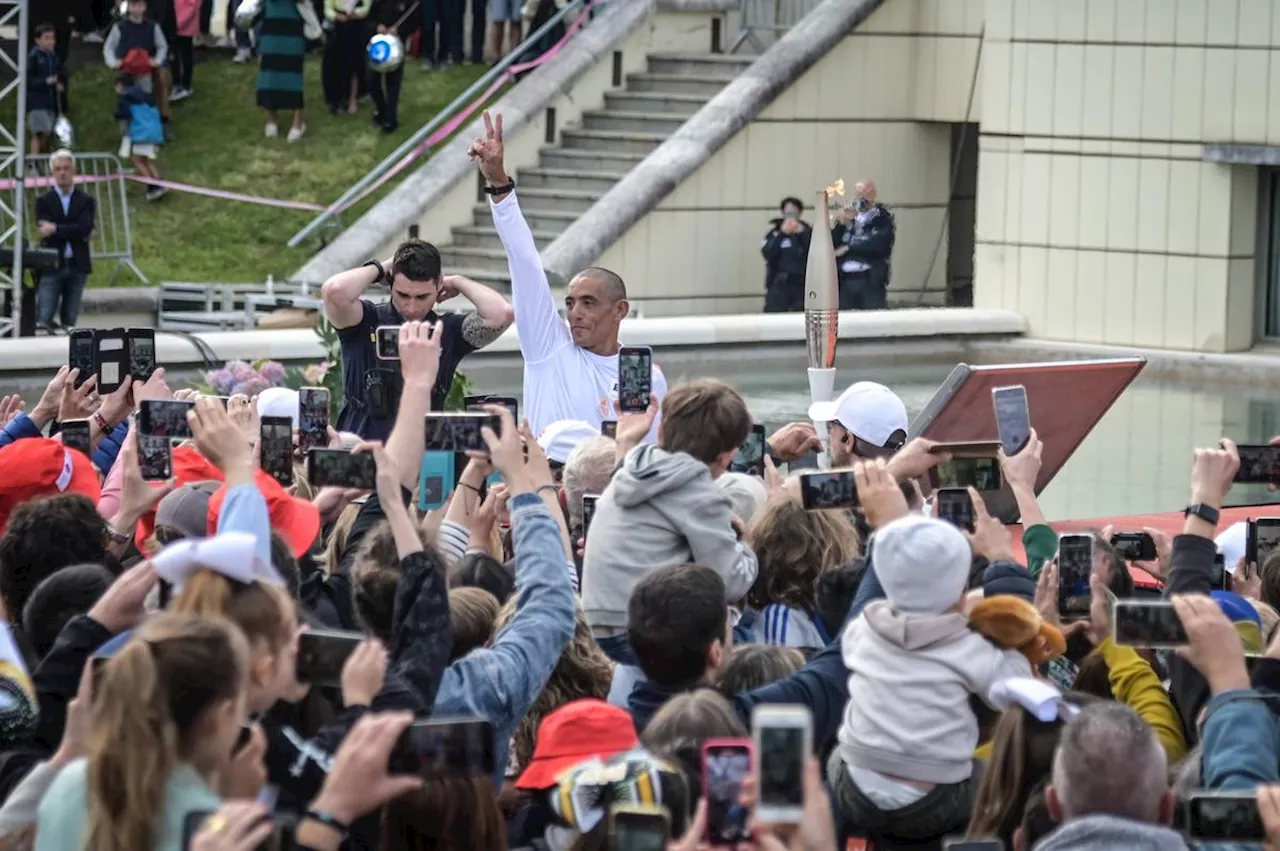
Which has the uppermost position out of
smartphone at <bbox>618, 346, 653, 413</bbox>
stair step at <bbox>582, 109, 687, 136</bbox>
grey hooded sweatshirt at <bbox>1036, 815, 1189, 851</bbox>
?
stair step at <bbox>582, 109, 687, 136</bbox>

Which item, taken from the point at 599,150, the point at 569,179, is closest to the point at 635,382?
the point at 569,179

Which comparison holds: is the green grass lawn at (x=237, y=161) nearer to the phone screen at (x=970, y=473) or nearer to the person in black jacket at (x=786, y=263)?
the person in black jacket at (x=786, y=263)

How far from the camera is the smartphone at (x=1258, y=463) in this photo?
639cm

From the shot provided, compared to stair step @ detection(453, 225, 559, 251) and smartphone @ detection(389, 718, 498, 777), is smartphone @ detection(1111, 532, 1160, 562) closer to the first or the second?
smartphone @ detection(389, 718, 498, 777)

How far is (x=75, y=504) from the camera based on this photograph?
18.9 feet

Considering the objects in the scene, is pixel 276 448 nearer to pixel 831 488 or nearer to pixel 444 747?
pixel 831 488

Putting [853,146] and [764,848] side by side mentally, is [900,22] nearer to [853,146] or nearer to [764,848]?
[853,146]

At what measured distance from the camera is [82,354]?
7.66 meters

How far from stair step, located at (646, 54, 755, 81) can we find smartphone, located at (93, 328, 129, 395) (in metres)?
18.0

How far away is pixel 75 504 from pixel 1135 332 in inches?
683

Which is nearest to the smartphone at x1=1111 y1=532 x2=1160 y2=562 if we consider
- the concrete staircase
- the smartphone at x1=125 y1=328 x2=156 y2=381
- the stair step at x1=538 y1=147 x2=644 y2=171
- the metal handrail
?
the smartphone at x1=125 y1=328 x2=156 y2=381

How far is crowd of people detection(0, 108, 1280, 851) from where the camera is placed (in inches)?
146

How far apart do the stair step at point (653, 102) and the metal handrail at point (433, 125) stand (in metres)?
1.01

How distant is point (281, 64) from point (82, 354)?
17391mm
